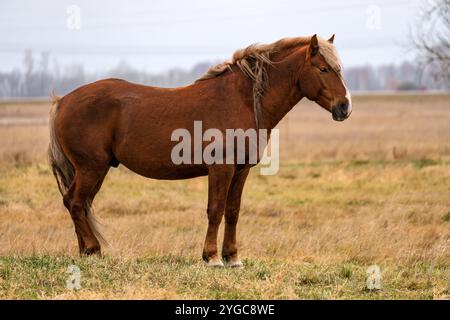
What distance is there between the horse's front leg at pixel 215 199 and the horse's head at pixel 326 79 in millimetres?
1145

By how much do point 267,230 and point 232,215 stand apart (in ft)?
11.2

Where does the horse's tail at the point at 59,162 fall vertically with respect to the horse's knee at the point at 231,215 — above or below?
above

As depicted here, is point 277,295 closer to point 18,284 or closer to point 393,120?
point 18,284

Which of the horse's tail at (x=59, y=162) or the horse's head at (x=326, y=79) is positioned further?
the horse's tail at (x=59, y=162)

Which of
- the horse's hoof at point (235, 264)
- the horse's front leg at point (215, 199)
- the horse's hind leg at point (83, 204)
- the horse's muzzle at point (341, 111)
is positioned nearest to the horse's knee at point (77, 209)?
the horse's hind leg at point (83, 204)

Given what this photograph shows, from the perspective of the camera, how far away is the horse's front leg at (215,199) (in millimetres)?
7676

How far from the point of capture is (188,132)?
7.82 metres

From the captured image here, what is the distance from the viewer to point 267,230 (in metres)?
11.4

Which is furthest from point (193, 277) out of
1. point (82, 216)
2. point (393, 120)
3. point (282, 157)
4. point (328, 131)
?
point (393, 120)

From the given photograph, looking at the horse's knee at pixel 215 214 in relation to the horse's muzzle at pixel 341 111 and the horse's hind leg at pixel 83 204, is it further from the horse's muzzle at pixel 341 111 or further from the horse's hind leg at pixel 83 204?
the horse's muzzle at pixel 341 111

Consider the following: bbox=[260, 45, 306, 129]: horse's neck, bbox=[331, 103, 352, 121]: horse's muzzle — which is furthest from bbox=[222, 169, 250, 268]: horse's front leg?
bbox=[331, 103, 352, 121]: horse's muzzle

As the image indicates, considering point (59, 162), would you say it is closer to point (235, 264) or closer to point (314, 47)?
point (235, 264)

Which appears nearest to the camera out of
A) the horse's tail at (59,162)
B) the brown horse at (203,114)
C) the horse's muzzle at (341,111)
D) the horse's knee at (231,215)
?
the horse's muzzle at (341,111)

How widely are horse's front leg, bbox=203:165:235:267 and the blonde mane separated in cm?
61
